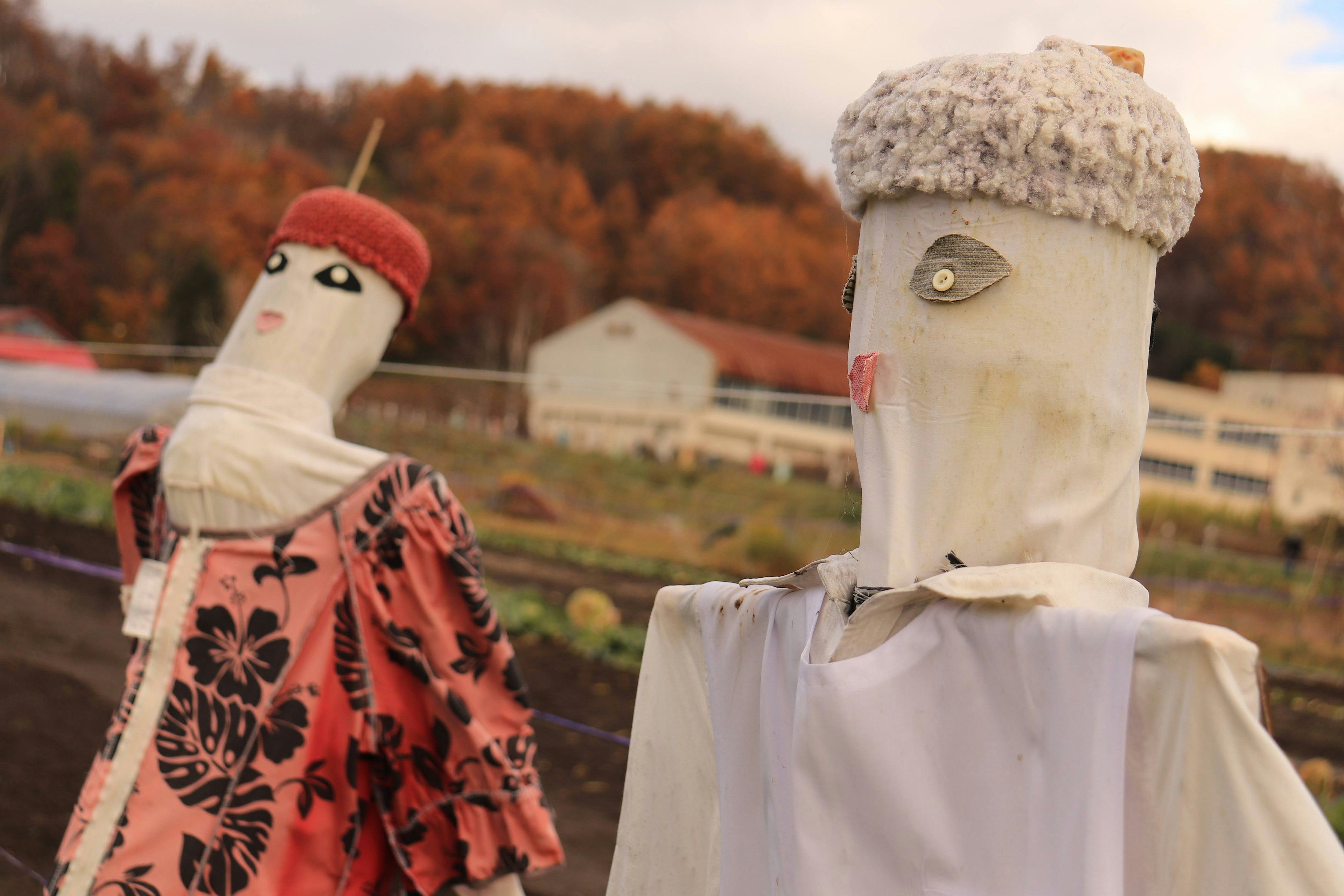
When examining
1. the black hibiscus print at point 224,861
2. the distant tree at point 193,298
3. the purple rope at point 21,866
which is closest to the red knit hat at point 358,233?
the black hibiscus print at point 224,861

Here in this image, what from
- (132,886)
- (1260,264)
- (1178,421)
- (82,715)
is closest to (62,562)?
(82,715)

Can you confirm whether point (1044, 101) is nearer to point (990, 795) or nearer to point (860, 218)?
point (860, 218)

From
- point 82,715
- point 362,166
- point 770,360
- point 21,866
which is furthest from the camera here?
point 770,360

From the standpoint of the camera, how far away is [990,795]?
122 centimetres

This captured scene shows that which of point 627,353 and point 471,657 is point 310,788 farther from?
point 627,353

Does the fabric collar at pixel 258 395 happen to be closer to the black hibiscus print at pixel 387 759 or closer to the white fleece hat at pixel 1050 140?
the black hibiscus print at pixel 387 759

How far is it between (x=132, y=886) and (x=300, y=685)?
19.0 inches

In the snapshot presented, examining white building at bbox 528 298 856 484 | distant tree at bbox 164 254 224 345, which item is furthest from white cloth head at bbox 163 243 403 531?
distant tree at bbox 164 254 224 345

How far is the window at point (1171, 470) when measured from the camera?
1229 cm

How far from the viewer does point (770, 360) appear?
27.6m

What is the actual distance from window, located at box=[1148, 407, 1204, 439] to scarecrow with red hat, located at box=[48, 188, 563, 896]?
1.50 meters

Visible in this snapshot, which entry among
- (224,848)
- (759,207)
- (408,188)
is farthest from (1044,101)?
(759,207)

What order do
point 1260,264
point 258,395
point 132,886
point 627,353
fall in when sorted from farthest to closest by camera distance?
point 1260,264
point 627,353
point 258,395
point 132,886

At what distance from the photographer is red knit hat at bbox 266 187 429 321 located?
2840 mm
